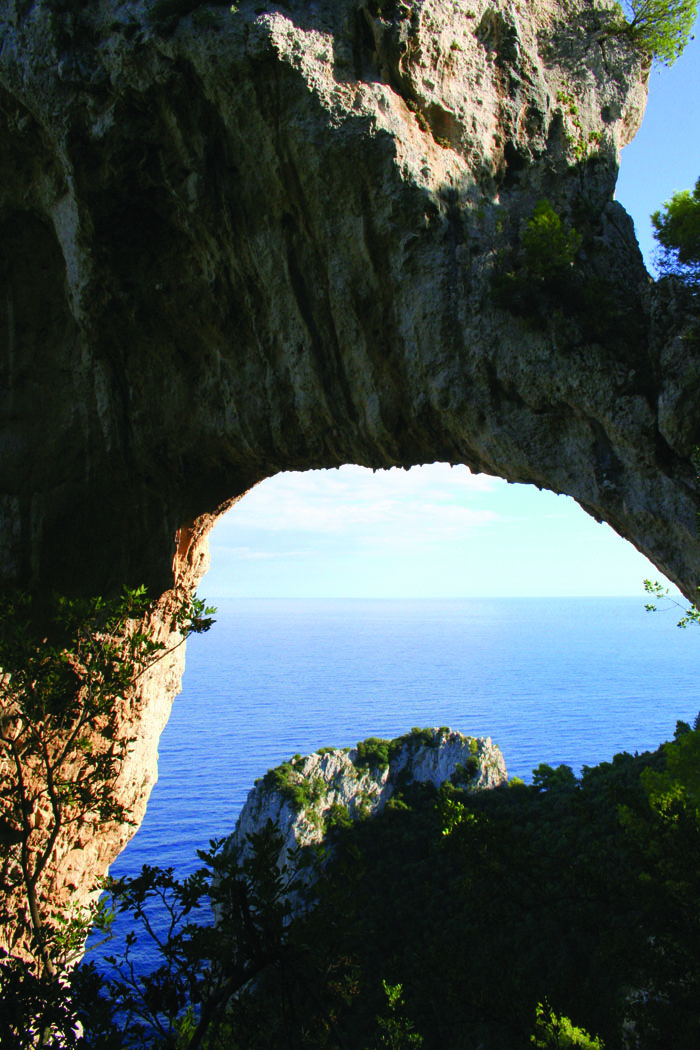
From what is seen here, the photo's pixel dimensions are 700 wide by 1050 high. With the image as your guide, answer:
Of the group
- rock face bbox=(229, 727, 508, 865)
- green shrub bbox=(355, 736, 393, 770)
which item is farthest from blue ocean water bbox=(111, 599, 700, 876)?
green shrub bbox=(355, 736, 393, 770)

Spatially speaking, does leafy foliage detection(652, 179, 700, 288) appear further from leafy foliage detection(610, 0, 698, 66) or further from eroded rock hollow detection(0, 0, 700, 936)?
leafy foliage detection(610, 0, 698, 66)

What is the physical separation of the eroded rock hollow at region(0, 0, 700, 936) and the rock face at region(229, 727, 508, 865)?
2730 cm

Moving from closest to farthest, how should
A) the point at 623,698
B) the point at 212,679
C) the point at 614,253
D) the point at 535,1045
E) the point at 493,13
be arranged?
the point at 535,1045, the point at 614,253, the point at 493,13, the point at 623,698, the point at 212,679

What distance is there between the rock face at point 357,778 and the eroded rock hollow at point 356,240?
2730 centimetres

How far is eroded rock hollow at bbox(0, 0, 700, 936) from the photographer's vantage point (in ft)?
28.3

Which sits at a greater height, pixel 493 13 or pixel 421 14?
pixel 493 13

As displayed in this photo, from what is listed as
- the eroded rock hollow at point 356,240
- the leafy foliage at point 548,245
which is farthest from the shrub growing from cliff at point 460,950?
the leafy foliage at point 548,245

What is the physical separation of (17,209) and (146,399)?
3.93 m

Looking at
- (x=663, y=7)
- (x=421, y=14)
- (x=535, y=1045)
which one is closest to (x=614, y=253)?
(x=421, y=14)

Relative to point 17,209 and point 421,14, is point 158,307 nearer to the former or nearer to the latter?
point 17,209

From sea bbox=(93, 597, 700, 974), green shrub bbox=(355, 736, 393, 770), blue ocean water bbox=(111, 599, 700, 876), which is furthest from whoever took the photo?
blue ocean water bbox=(111, 599, 700, 876)

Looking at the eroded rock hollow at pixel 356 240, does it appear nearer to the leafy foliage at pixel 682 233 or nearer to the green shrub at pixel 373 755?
the leafy foliage at pixel 682 233

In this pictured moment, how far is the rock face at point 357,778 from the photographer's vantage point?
35344mm

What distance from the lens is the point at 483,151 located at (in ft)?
33.1
